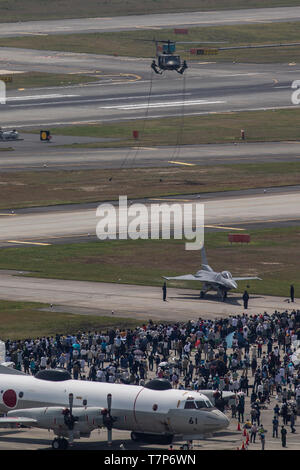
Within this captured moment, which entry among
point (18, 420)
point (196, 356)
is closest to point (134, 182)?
point (196, 356)

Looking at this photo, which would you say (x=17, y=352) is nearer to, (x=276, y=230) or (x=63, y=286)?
(x=63, y=286)

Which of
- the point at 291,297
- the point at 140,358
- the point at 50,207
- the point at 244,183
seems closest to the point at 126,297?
the point at 291,297

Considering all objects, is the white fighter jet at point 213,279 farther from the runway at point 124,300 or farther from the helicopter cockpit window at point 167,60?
the helicopter cockpit window at point 167,60

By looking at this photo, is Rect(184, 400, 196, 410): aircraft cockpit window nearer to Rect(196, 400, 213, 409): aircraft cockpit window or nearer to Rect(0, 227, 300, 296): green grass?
Rect(196, 400, 213, 409): aircraft cockpit window

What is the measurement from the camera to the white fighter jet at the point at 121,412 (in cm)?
6284

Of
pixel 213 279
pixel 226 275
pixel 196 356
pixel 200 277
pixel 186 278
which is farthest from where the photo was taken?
pixel 186 278

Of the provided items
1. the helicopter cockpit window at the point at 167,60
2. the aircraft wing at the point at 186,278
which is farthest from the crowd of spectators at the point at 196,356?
the helicopter cockpit window at the point at 167,60

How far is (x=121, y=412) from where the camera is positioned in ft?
209

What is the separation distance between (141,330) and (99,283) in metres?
24.3

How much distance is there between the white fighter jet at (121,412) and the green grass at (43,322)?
2480cm

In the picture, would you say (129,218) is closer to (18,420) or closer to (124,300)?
(124,300)

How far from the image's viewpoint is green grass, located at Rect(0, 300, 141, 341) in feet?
301

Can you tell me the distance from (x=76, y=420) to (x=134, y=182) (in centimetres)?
9548
